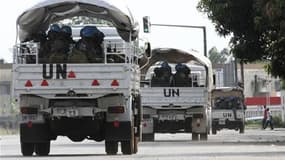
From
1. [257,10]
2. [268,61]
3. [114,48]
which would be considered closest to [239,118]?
[268,61]

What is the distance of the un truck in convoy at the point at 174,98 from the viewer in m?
30.2

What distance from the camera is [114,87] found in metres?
18.7

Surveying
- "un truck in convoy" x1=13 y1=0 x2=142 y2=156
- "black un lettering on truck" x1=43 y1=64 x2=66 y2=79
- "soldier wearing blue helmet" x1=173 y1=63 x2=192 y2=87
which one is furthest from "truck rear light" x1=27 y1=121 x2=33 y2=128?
"soldier wearing blue helmet" x1=173 y1=63 x2=192 y2=87

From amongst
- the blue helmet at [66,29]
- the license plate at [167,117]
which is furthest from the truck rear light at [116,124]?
the license plate at [167,117]

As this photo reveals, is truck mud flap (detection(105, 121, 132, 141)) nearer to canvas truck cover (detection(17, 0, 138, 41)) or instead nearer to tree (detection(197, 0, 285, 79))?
canvas truck cover (detection(17, 0, 138, 41))

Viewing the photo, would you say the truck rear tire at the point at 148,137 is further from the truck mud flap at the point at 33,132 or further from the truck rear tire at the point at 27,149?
the truck mud flap at the point at 33,132

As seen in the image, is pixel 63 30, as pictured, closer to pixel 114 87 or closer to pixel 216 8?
pixel 114 87

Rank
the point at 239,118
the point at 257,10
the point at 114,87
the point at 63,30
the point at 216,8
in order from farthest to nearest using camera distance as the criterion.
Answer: the point at 239,118
the point at 216,8
the point at 257,10
the point at 63,30
the point at 114,87

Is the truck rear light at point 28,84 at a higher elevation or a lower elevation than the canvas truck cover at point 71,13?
lower

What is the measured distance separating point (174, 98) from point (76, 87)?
1177 cm

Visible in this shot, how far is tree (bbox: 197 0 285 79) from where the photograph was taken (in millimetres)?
29188

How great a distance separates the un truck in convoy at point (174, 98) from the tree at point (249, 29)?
1630 millimetres

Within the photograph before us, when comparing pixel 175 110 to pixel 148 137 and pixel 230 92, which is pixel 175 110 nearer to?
pixel 148 137

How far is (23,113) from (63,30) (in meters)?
2.05
